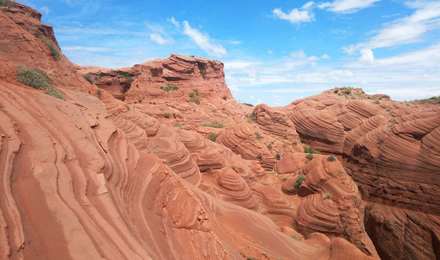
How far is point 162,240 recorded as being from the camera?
4.19 m

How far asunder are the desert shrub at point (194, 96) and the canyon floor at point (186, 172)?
0.19 m

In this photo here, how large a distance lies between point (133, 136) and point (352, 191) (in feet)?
35.0

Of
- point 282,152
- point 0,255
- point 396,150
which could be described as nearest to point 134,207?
point 0,255

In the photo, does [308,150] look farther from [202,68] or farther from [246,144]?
[202,68]

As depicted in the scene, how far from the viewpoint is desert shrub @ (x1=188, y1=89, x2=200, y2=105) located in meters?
33.4

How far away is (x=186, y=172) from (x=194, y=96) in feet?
75.8

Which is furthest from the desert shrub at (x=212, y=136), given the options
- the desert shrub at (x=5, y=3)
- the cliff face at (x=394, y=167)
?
the desert shrub at (x=5, y=3)

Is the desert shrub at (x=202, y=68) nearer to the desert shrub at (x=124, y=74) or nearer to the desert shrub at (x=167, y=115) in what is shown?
the desert shrub at (x=124, y=74)

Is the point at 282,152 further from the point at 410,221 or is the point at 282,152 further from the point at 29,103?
the point at 29,103

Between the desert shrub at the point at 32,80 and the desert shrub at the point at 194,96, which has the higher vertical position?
the desert shrub at the point at 32,80

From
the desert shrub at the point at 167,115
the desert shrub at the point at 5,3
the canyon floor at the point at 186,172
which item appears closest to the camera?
the canyon floor at the point at 186,172

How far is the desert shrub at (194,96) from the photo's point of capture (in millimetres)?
33381

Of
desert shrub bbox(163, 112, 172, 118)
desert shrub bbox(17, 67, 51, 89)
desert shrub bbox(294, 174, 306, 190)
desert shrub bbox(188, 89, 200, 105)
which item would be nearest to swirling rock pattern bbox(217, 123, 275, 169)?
desert shrub bbox(294, 174, 306, 190)

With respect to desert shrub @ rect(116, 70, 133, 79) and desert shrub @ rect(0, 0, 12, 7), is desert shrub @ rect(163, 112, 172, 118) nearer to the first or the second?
desert shrub @ rect(116, 70, 133, 79)
